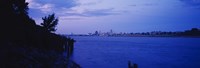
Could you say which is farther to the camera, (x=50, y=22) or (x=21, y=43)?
(x=50, y=22)

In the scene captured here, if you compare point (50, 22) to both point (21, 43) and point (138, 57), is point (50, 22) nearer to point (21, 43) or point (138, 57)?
point (138, 57)

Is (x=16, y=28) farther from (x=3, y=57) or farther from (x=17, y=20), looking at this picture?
(x=3, y=57)

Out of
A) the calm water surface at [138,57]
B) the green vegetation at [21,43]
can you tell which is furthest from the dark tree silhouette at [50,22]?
the green vegetation at [21,43]

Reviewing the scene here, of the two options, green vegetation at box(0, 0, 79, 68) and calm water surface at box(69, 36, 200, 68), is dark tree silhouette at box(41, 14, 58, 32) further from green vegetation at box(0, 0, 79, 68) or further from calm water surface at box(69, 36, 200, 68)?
green vegetation at box(0, 0, 79, 68)

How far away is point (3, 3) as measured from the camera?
20.2 metres

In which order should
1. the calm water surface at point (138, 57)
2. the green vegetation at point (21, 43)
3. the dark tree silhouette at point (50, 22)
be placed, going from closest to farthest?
the green vegetation at point (21, 43) < the calm water surface at point (138, 57) < the dark tree silhouette at point (50, 22)

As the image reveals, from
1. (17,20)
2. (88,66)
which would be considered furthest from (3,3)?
(88,66)

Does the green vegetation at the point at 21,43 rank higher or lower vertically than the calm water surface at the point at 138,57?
higher

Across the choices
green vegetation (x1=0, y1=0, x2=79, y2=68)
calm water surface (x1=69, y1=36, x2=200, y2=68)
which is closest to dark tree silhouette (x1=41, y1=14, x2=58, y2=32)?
calm water surface (x1=69, y1=36, x2=200, y2=68)

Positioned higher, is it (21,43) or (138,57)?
(21,43)

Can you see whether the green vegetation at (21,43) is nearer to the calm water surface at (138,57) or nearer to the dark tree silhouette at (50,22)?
the calm water surface at (138,57)

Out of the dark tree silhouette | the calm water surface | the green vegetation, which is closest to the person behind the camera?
the green vegetation

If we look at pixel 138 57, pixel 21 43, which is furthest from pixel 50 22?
pixel 21 43

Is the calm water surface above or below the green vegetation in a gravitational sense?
below
